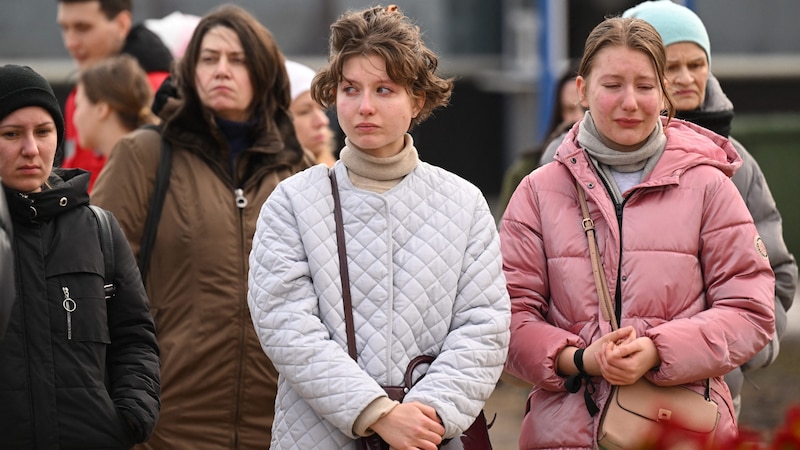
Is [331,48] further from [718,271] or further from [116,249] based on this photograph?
[718,271]

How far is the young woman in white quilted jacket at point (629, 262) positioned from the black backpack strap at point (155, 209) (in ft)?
4.59

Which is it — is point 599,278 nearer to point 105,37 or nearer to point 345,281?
point 345,281

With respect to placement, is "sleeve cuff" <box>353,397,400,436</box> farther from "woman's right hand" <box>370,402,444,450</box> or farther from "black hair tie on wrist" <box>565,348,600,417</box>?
"black hair tie on wrist" <box>565,348,600,417</box>

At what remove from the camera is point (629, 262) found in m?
4.23

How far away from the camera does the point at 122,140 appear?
17.5ft

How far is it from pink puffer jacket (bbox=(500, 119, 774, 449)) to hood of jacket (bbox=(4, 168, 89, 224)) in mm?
1281

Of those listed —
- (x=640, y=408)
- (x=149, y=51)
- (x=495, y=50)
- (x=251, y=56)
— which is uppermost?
(x=251, y=56)

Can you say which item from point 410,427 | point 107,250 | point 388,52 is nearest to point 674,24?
point 388,52

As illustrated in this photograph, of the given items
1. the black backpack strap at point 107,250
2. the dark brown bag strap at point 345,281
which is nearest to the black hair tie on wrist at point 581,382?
the dark brown bag strap at point 345,281

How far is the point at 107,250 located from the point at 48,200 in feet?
0.80

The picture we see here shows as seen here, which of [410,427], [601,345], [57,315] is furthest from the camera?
[601,345]

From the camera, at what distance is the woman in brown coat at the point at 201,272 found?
Answer: 203 inches

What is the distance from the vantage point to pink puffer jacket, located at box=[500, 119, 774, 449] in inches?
165

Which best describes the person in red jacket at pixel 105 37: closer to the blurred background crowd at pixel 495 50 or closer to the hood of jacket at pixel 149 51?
the hood of jacket at pixel 149 51
